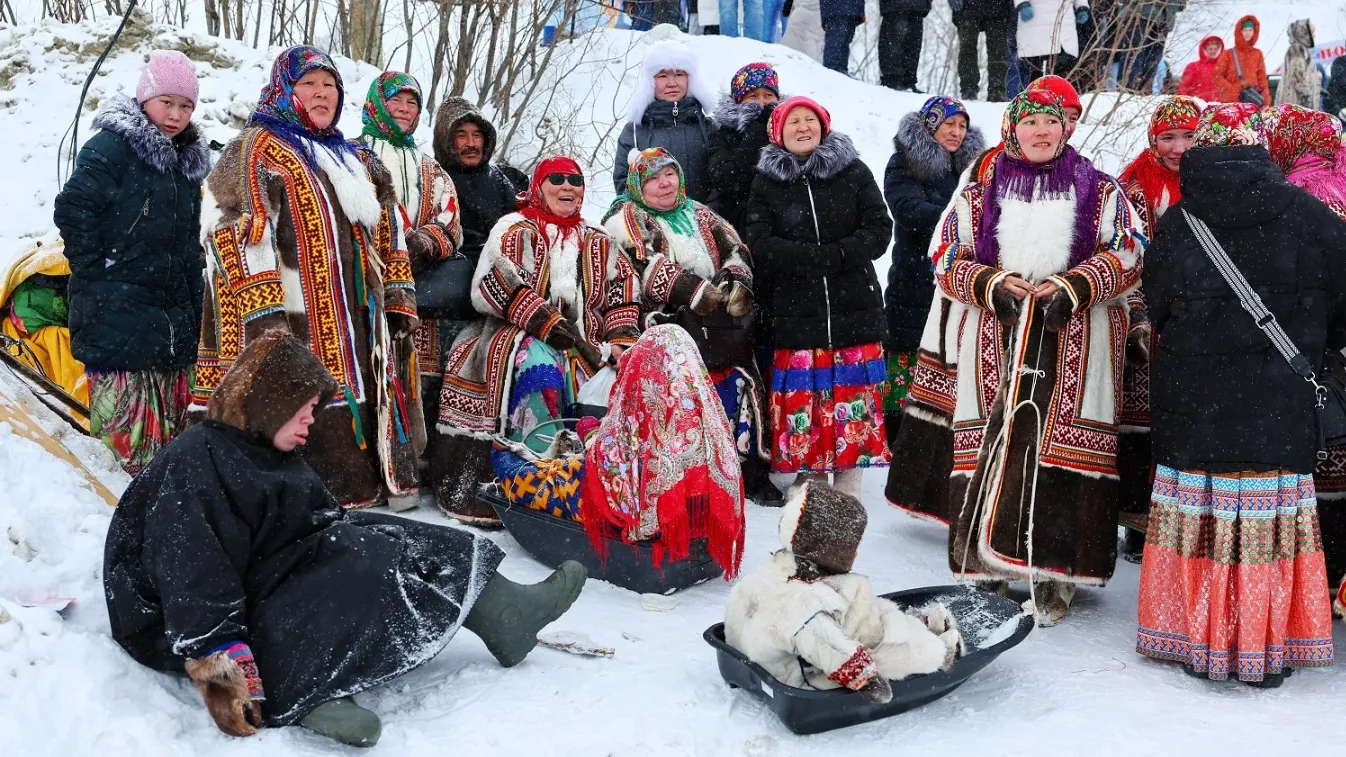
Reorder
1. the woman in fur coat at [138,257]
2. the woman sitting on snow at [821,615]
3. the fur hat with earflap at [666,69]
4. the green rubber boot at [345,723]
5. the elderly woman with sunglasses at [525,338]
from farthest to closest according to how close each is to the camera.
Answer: the fur hat with earflap at [666,69], the elderly woman with sunglasses at [525,338], the woman in fur coat at [138,257], the woman sitting on snow at [821,615], the green rubber boot at [345,723]

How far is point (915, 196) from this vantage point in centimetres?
631

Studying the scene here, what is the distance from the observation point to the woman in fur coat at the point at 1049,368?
4.54 meters

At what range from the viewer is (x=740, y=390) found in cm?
595

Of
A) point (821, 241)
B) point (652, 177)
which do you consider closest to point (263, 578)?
point (652, 177)

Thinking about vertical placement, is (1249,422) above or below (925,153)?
below

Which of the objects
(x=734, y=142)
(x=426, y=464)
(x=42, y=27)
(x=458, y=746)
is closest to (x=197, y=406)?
(x=426, y=464)

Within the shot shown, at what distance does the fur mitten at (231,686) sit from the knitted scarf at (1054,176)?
9.93 ft

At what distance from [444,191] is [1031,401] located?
2836mm

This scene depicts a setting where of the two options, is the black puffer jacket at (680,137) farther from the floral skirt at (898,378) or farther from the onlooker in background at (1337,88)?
the onlooker in background at (1337,88)

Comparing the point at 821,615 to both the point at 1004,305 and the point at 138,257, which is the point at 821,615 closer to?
the point at 1004,305

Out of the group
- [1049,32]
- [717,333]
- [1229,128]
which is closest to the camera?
[1229,128]

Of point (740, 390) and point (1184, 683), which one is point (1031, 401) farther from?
point (740, 390)

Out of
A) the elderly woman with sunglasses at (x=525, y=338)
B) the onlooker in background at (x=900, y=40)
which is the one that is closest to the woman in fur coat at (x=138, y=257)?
the elderly woman with sunglasses at (x=525, y=338)

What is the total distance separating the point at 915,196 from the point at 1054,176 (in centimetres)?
177
